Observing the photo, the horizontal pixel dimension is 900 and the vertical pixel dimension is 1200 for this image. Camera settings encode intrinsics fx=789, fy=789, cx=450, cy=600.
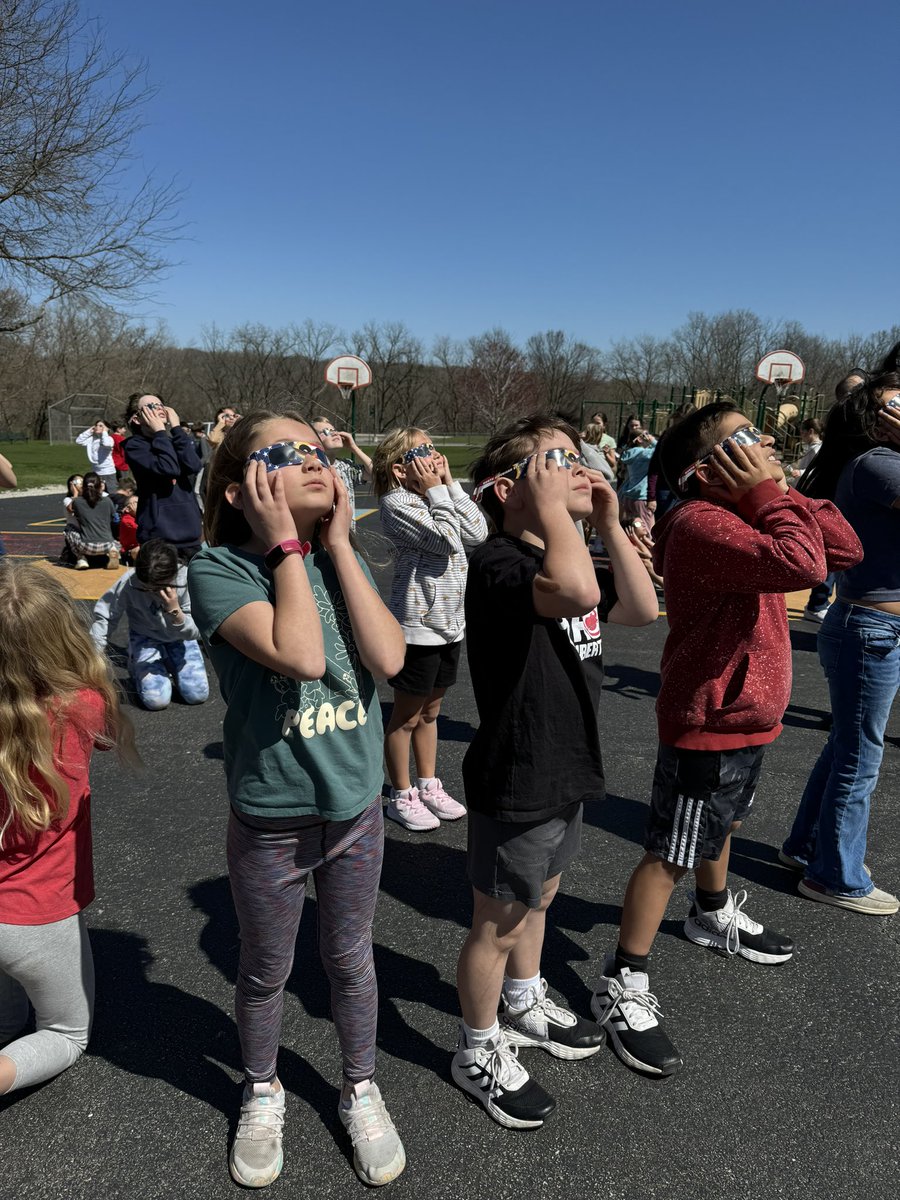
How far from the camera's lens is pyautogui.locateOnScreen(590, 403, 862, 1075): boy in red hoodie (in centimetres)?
225

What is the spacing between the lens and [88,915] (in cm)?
300

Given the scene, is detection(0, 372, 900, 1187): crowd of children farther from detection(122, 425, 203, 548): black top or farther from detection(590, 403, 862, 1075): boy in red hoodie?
detection(122, 425, 203, 548): black top

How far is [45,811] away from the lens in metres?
2.03

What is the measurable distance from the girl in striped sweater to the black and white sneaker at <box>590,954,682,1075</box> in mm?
1379

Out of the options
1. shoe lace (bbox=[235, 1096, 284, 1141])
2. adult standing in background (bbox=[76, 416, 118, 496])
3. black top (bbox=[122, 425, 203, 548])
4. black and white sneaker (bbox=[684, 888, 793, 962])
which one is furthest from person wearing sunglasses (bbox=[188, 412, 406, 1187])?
adult standing in background (bbox=[76, 416, 118, 496])

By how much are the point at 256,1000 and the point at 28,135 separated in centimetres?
1264

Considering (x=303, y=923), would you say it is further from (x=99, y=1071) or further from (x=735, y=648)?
(x=735, y=648)

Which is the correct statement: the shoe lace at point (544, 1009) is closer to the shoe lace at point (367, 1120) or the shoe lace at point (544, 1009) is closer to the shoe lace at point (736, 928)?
the shoe lace at point (367, 1120)

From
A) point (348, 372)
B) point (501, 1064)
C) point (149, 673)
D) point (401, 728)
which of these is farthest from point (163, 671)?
point (348, 372)

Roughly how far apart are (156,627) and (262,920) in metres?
3.95

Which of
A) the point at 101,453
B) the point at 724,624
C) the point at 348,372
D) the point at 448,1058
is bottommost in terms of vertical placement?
the point at 448,1058

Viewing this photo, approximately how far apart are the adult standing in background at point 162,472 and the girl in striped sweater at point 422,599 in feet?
10.1

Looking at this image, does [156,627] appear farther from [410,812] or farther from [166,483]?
[410,812]

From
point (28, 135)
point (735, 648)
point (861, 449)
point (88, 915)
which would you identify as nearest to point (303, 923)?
point (88, 915)
